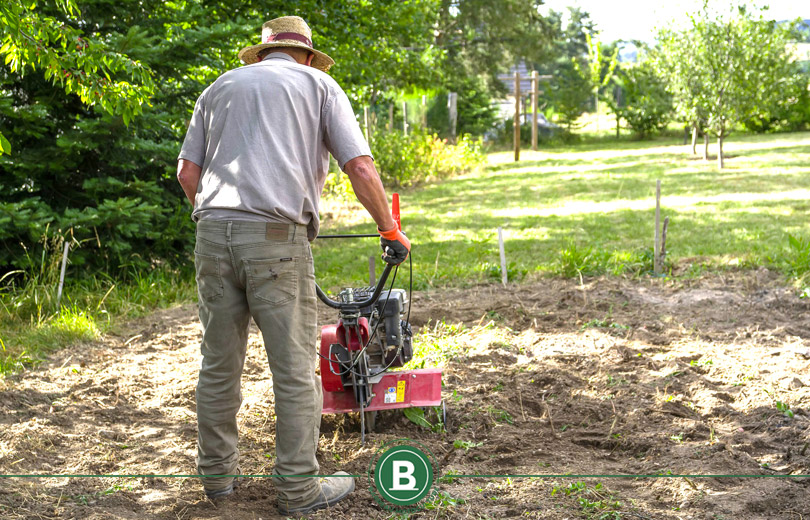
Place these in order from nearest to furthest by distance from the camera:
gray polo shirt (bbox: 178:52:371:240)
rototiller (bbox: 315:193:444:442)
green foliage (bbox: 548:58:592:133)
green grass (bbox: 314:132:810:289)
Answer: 1. gray polo shirt (bbox: 178:52:371:240)
2. rototiller (bbox: 315:193:444:442)
3. green grass (bbox: 314:132:810:289)
4. green foliage (bbox: 548:58:592:133)

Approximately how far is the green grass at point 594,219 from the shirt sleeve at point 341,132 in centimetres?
440

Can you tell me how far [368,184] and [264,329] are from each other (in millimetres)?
728

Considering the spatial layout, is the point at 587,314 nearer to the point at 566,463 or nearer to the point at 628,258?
the point at 628,258

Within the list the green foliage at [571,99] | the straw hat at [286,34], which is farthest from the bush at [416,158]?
the straw hat at [286,34]

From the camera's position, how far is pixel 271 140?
3.12m

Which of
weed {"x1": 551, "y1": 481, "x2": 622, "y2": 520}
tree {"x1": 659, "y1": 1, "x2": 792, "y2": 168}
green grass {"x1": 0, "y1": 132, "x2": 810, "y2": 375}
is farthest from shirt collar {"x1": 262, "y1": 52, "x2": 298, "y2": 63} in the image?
tree {"x1": 659, "y1": 1, "x2": 792, "y2": 168}

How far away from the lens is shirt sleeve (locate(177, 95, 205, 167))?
3.34 m

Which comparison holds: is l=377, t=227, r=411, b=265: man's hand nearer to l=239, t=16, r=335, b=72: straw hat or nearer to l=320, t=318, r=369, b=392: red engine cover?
l=320, t=318, r=369, b=392: red engine cover

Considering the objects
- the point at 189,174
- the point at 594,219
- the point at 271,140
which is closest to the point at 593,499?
the point at 271,140

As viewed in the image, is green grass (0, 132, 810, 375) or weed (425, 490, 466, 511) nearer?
weed (425, 490, 466, 511)

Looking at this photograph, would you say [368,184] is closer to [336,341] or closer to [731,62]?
[336,341]

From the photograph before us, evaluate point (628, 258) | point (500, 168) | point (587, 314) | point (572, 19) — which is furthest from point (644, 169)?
point (572, 19)

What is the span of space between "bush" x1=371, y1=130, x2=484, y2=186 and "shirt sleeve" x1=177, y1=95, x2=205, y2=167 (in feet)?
40.9

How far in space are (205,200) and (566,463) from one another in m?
2.08
